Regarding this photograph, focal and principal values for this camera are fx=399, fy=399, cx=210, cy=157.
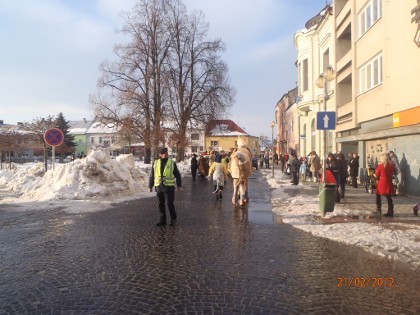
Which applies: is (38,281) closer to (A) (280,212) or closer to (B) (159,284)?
(B) (159,284)

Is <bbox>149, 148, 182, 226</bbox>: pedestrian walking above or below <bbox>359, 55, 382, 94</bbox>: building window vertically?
below

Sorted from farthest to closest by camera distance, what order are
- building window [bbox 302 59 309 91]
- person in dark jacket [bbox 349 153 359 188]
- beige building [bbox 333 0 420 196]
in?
building window [bbox 302 59 309 91], person in dark jacket [bbox 349 153 359 188], beige building [bbox 333 0 420 196]

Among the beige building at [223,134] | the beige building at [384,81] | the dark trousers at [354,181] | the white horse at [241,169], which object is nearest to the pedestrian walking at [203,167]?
the beige building at [223,134]

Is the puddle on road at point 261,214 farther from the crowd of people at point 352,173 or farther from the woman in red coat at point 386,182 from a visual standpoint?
the woman in red coat at point 386,182

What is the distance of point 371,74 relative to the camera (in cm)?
1744

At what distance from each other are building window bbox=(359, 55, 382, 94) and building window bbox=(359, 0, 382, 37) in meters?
1.63

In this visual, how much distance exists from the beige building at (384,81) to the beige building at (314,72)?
408 cm

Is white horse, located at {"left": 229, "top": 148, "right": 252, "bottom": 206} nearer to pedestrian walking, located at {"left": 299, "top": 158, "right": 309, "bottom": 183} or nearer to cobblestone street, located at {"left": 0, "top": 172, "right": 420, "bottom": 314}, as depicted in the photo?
cobblestone street, located at {"left": 0, "top": 172, "right": 420, "bottom": 314}

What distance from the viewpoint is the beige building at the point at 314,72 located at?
2698 centimetres

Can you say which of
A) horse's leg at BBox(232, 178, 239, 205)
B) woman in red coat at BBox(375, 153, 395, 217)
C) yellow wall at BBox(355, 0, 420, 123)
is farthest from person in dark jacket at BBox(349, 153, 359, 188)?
woman in red coat at BBox(375, 153, 395, 217)

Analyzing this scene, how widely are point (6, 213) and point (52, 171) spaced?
195 inches

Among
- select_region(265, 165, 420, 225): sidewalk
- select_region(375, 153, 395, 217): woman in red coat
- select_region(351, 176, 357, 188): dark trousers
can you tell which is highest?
select_region(375, 153, 395, 217): woman in red coat

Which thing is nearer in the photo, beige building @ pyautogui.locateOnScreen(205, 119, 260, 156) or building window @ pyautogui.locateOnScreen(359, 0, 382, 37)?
building window @ pyautogui.locateOnScreen(359, 0, 382, 37)
